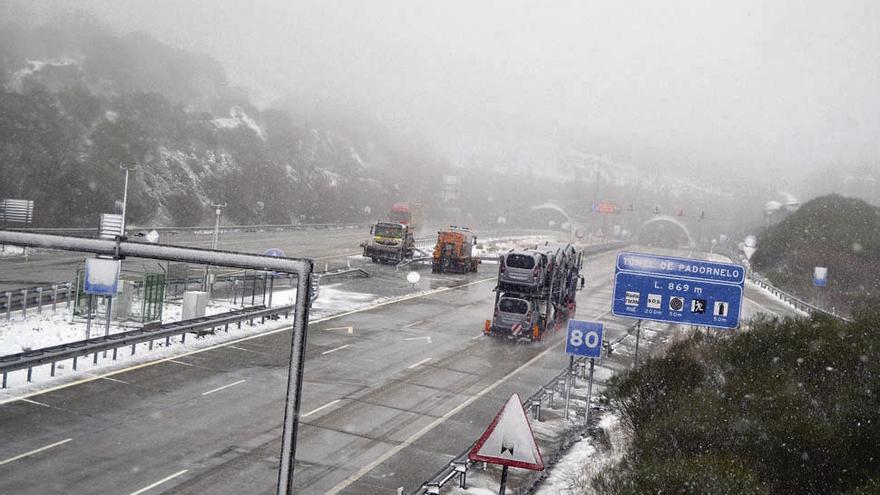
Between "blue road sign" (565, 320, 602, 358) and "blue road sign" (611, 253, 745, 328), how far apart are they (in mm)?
2366

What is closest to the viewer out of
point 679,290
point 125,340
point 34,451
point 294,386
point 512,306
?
point 294,386

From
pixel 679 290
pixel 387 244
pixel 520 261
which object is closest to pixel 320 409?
pixel 679 290

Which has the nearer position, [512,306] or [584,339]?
[584,339]

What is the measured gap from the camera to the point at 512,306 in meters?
35.0

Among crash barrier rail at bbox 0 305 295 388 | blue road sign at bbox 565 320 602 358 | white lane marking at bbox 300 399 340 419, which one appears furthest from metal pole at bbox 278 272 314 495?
crash barrier rail at bbox 0 305 295 388

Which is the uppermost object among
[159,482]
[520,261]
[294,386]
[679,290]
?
[679,290]

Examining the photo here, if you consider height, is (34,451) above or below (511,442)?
below

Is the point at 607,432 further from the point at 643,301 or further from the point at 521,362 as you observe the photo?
the point at 521,362

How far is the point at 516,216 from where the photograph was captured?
6786 inches

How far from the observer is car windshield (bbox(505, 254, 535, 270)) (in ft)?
112

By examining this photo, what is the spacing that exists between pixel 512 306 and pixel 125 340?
668 inches

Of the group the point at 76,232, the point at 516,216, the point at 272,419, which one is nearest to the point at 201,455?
the point at 272,419

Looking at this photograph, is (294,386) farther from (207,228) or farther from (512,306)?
(207,228)

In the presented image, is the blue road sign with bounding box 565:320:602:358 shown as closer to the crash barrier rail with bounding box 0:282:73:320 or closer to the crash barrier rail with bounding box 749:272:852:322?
the crash barrier rail with bounding box 0:282:73:320
